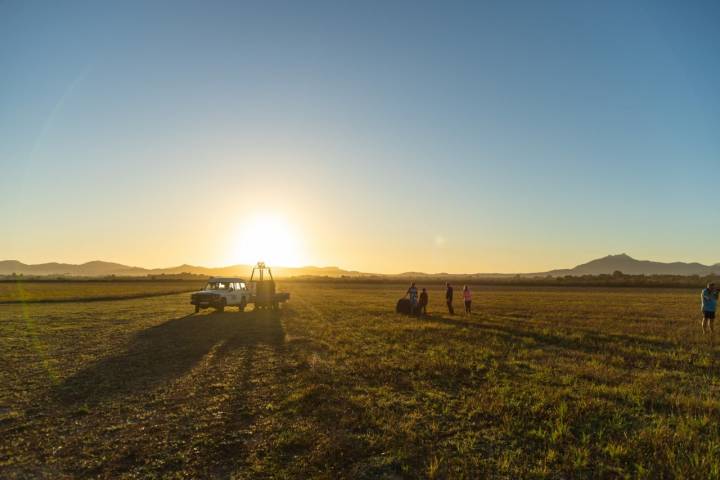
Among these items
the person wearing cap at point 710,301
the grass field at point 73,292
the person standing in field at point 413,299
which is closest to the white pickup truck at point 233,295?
the person standing in field at point 413,299

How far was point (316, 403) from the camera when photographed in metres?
8.73

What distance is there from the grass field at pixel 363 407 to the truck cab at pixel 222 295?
10.6 meters

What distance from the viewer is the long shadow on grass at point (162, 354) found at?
10039 mm

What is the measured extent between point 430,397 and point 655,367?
24.8 ft

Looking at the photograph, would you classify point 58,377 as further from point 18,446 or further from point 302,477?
point 302,477

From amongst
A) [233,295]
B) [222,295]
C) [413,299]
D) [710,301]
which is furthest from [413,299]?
[710,301]

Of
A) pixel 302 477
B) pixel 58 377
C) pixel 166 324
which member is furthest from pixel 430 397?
pixel 166 324

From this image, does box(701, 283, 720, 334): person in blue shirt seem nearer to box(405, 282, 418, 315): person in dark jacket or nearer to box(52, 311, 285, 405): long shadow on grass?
box(405, 282, 418, 315): person in dark jacket

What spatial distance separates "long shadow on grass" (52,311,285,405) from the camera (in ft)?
32.9

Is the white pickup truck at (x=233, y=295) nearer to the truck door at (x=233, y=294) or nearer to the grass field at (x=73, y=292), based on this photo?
the truck door at (x=233, y=294)

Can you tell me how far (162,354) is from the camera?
14219 millimetres

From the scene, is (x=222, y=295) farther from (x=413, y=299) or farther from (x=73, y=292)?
(x=73, y=292)

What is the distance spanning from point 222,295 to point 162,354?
13951 millimetres

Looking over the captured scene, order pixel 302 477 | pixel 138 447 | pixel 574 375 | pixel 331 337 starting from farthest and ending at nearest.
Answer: pixel 331 337 < pixel 574 375 < pixel 138 447 < pixel 302 477
